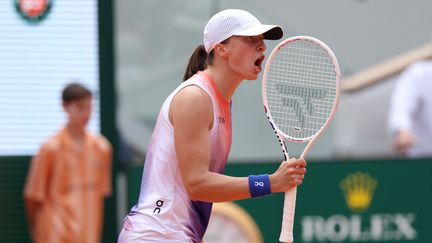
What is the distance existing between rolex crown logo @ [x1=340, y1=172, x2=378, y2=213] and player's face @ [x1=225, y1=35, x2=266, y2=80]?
381cm

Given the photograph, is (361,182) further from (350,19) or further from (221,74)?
(221,74)

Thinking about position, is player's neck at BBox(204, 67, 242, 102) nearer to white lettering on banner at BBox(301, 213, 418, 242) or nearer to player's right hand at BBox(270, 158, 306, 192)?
player's right hand at BBox(270, 158, 306, 192)

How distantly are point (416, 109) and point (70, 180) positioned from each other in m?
2.49

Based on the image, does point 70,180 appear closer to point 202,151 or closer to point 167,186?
point 167,186

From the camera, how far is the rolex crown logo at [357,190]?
27.5 ft

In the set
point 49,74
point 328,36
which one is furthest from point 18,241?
point 328,36

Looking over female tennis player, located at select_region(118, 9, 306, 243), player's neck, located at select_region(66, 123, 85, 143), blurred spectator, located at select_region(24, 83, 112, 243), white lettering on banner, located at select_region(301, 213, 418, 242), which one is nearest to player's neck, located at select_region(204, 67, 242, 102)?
female tennis player, located at select_region(118, 9, 306, 243)

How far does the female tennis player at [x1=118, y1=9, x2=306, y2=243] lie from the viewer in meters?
4.54

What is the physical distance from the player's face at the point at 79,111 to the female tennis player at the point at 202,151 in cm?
309

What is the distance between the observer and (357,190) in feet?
27.5

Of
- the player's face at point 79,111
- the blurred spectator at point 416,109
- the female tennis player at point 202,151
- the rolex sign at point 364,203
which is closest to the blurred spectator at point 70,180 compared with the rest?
the player's face at point 79,111

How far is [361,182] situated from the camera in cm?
841

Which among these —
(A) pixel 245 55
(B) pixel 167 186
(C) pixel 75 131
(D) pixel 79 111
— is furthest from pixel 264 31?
(C) pixel 75 131

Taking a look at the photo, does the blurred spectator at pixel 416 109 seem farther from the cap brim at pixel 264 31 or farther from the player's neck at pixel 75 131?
the cap brim at pixel 264 31
